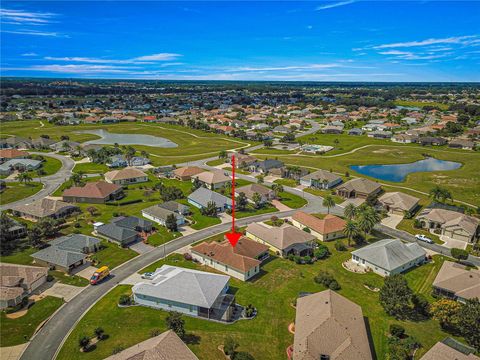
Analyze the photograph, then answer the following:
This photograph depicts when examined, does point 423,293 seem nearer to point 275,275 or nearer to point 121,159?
point 275,275

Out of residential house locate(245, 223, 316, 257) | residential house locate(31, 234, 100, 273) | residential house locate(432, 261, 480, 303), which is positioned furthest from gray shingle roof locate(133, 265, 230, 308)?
residential house locate(432, 261, 480, 303)

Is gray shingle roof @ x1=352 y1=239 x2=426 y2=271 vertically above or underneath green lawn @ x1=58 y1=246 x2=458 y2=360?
above

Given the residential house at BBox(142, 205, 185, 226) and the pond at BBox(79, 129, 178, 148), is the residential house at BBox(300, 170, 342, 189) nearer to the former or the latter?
the residential house at BBox(142, 205, 185, 226)

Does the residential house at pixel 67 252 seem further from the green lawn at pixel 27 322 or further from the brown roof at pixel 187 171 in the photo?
the brown roof at pixel 187 171

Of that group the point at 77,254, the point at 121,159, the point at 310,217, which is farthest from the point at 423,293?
the point at 121,159

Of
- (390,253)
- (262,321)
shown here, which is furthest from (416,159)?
(262,321)
